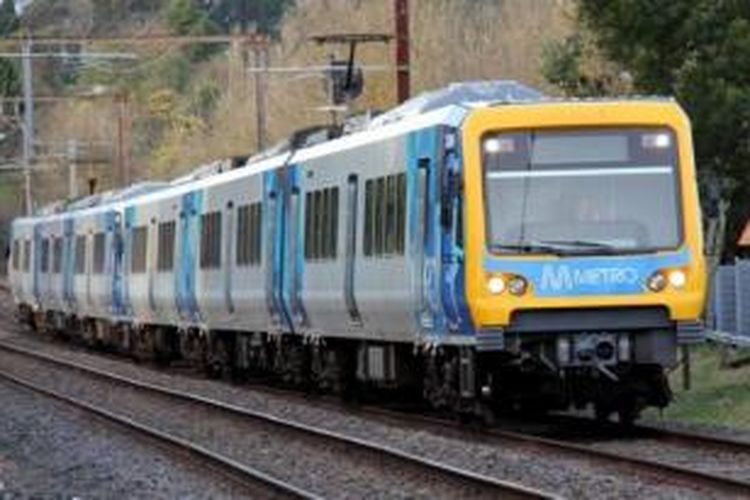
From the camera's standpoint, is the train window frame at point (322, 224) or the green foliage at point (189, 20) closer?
the train window frame at point (322, 224)

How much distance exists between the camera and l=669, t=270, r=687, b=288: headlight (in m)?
17.4

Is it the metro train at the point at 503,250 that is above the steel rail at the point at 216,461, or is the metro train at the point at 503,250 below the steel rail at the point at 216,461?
Result: above

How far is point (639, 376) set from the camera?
59.0 feet

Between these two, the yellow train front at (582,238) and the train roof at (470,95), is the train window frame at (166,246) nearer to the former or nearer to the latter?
the train roof at (470,95)

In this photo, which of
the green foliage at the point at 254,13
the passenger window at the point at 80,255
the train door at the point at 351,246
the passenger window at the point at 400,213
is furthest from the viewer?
the green foliage at the point at 254,13

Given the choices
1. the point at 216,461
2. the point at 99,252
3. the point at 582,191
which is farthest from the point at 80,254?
the point at 582,191

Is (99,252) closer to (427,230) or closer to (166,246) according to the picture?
(166,246)

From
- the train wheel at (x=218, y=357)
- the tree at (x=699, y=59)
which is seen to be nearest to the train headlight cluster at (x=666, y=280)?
the tree at (x=699, y=59)

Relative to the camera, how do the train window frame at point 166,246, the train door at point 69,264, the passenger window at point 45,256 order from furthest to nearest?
1. the passenger window at point 45,256
2. the train door at point 69,264
3. the train window frame at point 166,246

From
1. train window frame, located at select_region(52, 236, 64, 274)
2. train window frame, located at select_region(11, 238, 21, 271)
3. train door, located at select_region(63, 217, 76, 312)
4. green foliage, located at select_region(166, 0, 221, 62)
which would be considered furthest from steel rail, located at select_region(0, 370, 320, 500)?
green foliage, located at select_region(166, 0, 221, 62)

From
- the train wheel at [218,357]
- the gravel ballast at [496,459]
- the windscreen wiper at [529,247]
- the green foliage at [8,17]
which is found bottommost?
the gravel ballast at [496,459]

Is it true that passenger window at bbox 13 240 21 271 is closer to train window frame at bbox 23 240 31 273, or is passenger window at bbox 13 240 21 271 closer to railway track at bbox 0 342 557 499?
train window frame at bbox 23 240 31 273

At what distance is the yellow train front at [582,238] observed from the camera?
17250mm

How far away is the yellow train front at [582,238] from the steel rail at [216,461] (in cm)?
241
